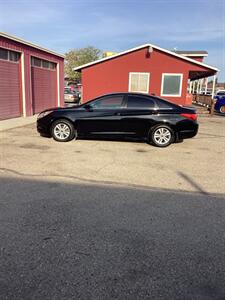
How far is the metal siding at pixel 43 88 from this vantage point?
15955mm

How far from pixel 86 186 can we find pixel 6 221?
1.64 meters

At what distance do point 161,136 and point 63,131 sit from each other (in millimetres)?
2960

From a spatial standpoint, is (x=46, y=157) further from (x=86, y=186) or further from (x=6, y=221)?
(x=6, y=221)

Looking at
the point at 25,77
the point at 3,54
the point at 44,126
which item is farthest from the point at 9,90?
the point at 44,126

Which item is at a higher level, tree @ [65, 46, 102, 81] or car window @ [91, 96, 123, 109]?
tree @ [65, 46, 102, 81]

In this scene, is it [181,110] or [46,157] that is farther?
[181,110]

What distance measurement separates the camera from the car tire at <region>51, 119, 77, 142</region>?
28.0 ft

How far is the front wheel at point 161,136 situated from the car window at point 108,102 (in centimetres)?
Result: 133

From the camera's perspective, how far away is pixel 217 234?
3.46 metres

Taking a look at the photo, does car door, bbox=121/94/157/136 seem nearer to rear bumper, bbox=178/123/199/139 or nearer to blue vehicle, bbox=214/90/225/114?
rear bumper, bbox=178/123/199/139


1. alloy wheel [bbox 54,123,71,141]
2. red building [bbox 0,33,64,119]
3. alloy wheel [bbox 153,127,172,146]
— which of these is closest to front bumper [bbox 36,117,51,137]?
alloy wheel [bbox 54,123,71,141]

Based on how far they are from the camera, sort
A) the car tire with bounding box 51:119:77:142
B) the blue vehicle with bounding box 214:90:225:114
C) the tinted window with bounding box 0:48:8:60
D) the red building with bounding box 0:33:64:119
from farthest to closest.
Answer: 1. the blue vehicle with bounding box 214:90:225:114
2. the red building with bounding box 0:33:64:119
3. the tinted window with bounding box 0:48:8:60
4. the car tire with bounding box 51:119:77:142

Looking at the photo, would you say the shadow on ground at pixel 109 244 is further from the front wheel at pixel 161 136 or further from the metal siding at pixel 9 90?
the metal siding at pixel 9 90

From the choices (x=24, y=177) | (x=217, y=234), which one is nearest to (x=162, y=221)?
(x=217, y=234)
